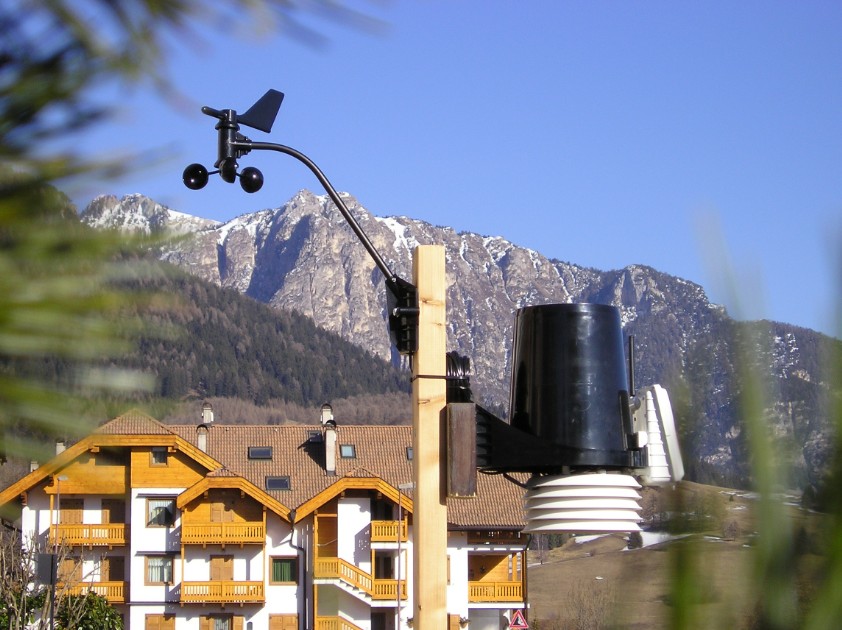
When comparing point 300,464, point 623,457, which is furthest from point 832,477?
point 300,464

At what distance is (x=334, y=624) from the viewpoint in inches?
1348

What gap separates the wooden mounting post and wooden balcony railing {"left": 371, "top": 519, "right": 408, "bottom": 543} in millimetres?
29818

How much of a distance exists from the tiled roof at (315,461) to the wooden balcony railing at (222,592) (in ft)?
9.97

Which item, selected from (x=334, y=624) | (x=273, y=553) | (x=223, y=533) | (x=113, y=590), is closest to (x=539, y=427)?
(x=223, y=533)

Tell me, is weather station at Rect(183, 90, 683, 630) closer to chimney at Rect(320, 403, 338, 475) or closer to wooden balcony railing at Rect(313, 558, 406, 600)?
wooden balcony railing at Rect(313, 558, 406, 600)

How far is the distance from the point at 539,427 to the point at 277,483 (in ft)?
110

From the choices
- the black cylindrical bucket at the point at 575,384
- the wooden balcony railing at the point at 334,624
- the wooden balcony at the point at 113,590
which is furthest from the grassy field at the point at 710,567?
the wooden balcony railing at the point at 334,624

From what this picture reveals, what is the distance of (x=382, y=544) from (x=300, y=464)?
16.9ft

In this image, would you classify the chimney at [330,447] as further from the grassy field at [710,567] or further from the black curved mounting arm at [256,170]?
the grassy field at [710,567]

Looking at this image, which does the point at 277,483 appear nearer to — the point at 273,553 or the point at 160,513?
the point at 273,553

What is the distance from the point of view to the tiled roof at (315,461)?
118 ft

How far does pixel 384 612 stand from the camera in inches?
1389

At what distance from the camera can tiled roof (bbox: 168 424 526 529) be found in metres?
35.8

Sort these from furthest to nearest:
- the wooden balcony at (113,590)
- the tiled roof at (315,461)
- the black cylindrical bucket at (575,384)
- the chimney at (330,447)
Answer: the chimney at (330,447)
the tiled roof at (315,461)
the wooden balcony at (113,590)
the black cylindrical bucket at (575,384)
